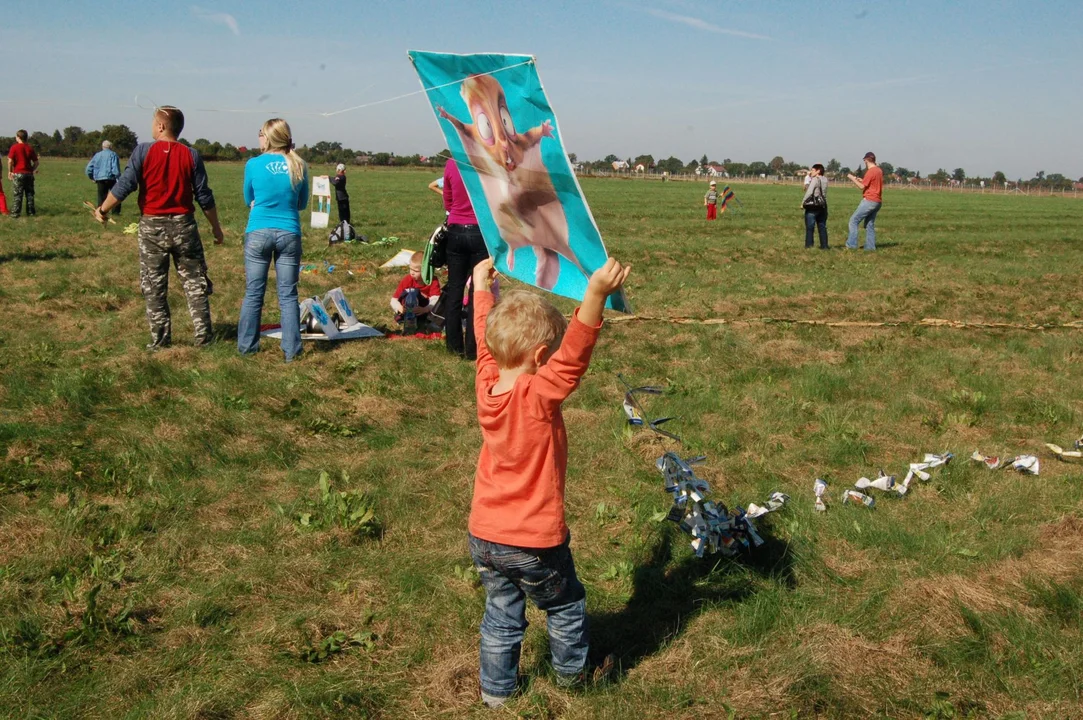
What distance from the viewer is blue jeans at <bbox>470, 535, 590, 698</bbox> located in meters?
2.96

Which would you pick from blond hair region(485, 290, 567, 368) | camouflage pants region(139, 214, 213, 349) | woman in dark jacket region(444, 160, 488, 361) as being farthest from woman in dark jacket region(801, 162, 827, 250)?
blond hair region(485, 290, 567, 368)

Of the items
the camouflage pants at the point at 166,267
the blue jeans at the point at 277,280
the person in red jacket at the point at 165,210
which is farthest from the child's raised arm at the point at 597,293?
the camouflage pants at the point at 166,267

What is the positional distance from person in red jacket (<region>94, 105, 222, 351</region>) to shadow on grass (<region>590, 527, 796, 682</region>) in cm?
531

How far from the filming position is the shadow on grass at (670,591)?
3656 millimetres

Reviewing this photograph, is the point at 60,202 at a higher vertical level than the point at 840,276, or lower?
higher

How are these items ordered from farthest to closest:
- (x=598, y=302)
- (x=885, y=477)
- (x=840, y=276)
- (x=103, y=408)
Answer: (x=840, y=276) → (x=103, y=408) → (x=885, y=477) → (x=598, y=302)

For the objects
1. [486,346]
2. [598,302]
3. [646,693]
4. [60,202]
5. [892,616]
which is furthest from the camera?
[60,202]

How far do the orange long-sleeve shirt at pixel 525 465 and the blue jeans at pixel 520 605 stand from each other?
0.21 ft

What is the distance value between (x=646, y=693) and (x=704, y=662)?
31 centimetres

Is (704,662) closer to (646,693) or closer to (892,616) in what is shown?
(646,693)

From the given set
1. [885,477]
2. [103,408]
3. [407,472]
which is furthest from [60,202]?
[885,477]

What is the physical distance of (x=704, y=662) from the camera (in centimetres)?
345

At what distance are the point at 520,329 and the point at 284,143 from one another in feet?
17.8

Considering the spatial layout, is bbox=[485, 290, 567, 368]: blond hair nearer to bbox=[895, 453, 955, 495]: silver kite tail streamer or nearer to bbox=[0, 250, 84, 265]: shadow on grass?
bbox=[895, 453, 955, 495]: silver kite tail streamer
